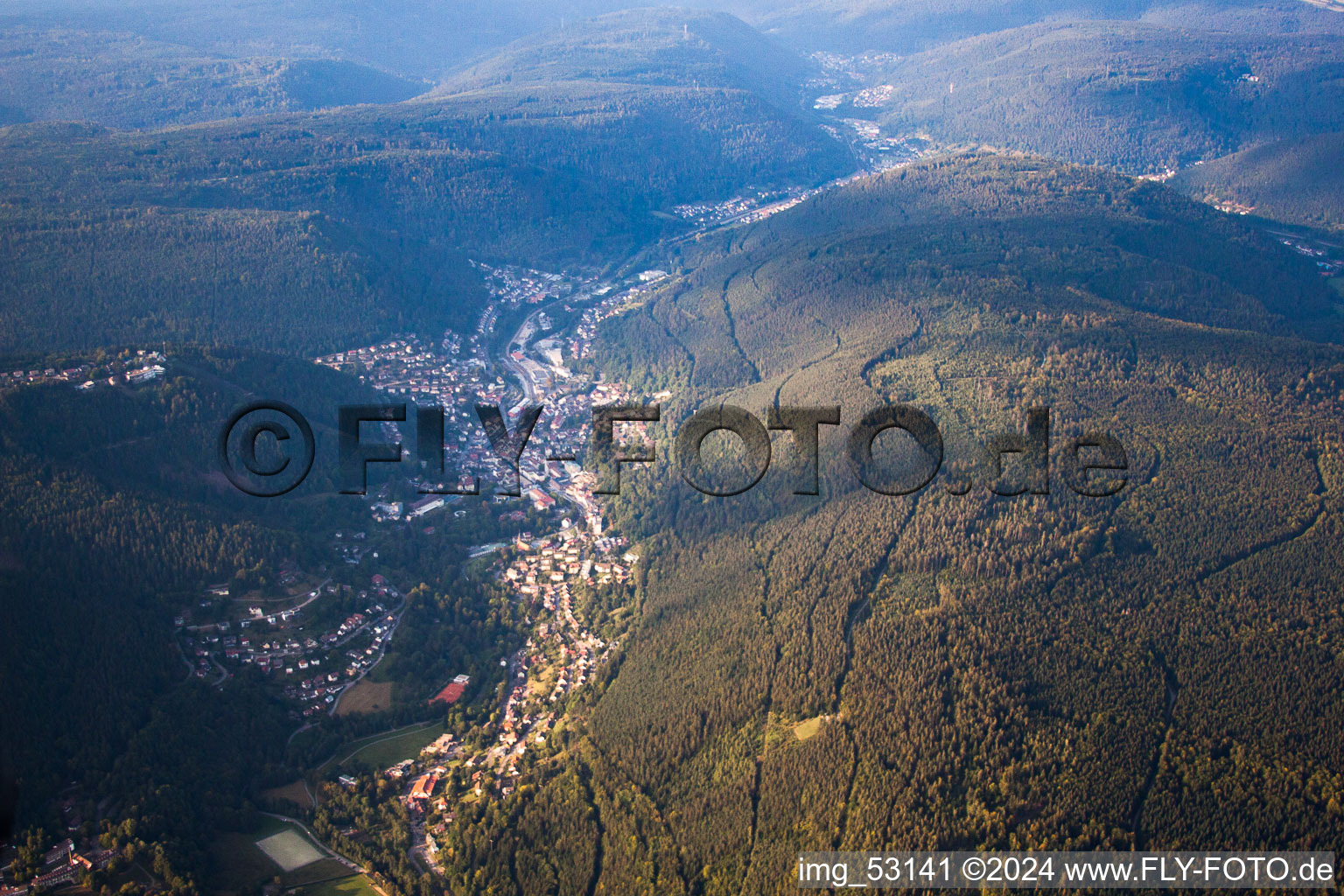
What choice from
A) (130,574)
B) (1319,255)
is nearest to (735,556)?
(130,574)

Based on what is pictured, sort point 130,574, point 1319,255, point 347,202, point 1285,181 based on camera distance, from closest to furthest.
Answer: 1. point 130,574
2. point 1319,255
3. point 347,202
4. point 1285,181

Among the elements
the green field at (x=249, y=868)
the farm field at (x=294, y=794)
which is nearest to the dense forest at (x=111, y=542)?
the green field at (x=249, y=868)

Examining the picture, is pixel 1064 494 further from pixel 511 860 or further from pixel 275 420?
pixel 275 420

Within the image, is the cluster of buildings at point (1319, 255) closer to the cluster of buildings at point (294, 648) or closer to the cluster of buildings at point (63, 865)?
the cluster of buildings at point (294, 648)

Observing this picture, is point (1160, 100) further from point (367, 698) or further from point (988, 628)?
point (367, 698)

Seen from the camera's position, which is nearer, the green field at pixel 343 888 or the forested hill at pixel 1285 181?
the green field at pixel 343 888

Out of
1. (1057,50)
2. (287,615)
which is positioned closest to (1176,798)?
(287,615)

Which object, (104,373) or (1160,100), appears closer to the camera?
(104,373)
